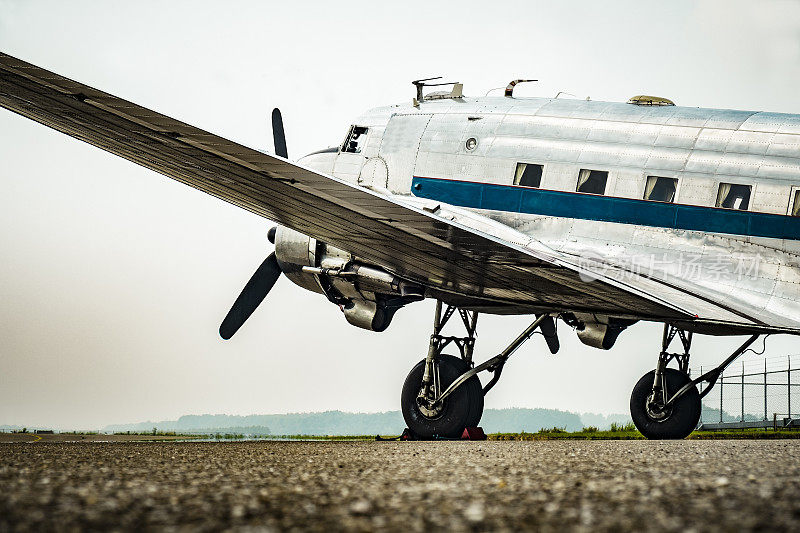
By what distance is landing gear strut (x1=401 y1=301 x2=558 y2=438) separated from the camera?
14.1 metres

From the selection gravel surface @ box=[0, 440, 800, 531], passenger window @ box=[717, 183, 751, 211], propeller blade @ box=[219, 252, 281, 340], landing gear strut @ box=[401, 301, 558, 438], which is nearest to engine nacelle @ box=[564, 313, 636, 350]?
landing gear strut @ box=[401, 301, 558, 438]

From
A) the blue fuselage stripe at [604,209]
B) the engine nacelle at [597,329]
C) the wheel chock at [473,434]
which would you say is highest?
the blue fuselage stripe at [604,209]

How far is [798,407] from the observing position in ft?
81.5

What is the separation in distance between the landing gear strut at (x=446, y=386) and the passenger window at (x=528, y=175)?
91.0 inches

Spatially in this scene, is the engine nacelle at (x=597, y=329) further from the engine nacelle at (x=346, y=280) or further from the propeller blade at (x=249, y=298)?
the propeller blade at (x=249, y=298)

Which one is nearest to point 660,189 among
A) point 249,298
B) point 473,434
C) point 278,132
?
point 473,434

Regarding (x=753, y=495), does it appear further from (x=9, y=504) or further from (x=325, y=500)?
(x=9, y=504)

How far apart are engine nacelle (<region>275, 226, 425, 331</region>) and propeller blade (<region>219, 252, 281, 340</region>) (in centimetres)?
89

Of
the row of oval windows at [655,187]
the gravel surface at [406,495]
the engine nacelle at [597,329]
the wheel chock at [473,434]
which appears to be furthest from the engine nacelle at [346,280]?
the gravel surface at [406,495]

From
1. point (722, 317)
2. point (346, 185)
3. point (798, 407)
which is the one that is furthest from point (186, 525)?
point (798, 407)

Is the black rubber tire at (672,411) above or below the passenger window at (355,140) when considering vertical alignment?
below

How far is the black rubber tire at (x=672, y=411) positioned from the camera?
14781 mm

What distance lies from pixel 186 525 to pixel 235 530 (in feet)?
0.80

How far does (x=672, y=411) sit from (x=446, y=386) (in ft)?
13.4
